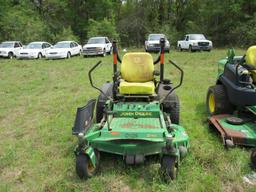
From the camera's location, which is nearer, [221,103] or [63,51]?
[221,103]

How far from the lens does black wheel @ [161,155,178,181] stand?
11.9 ft

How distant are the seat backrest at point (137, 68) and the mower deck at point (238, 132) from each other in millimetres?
1482

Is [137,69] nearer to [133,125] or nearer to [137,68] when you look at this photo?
[137,68]

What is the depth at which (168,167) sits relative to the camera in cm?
364

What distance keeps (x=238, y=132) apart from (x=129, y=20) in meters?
34.9

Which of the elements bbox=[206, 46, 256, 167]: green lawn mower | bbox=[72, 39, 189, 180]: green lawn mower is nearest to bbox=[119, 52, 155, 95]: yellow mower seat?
bbox=[72, 39, 189, 180]: green lawn mower

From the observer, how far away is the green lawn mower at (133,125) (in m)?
3.74

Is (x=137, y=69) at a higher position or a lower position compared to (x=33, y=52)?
higher

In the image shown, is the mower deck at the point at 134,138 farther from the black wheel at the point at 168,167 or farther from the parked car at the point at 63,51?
the parked car at the point at 63,51

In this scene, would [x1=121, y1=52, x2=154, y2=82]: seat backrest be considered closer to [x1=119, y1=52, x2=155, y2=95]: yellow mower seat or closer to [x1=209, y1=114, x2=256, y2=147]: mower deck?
[x1=119, y1=52, x2=155, y2=95]: yellow mower seat

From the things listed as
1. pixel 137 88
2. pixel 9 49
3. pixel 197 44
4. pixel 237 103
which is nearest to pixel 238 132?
pixel 237 103

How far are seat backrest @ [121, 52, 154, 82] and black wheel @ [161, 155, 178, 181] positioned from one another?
228 cm

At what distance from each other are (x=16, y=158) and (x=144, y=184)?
2.13m

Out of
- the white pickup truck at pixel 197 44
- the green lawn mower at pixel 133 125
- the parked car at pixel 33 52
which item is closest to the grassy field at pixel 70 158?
the green lawn mower at pixel 133 125
